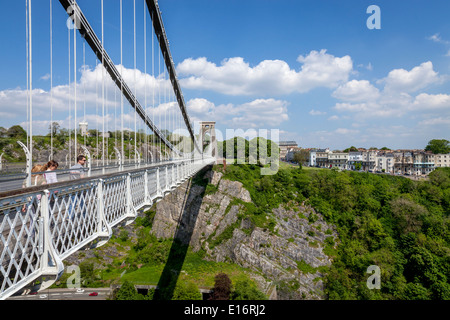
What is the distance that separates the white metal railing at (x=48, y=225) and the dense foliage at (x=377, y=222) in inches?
892

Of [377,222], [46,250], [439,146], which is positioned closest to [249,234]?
[377,222]

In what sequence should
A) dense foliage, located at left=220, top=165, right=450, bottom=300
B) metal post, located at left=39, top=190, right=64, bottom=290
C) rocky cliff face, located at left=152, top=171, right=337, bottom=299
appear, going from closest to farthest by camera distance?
metal post, located at left=39, top=190, right=64, bottom=290 < dense foliage, located at left=220, top=165, right=450, bottom=300 < rocky cliff face, located at left=152, top=171, right=337, bottom=299

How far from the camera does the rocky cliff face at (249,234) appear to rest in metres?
23.6

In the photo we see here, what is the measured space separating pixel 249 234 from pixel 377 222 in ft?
46.2

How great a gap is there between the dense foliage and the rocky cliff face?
1467mm

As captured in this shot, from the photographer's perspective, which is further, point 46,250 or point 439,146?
point 439,146

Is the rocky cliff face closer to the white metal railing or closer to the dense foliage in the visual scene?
the dense foliage

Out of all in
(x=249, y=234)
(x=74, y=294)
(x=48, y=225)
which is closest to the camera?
(x=48, y=225)

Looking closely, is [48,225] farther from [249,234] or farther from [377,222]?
[377,222]

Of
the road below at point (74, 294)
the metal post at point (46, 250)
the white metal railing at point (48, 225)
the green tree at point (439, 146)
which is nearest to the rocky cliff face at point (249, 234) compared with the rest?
the road below at point (74, 294)

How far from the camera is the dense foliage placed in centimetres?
2225

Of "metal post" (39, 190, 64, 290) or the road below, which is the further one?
the road below

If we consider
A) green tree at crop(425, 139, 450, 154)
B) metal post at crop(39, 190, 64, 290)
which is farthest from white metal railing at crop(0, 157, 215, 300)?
green tree at crop(425, 139, 450, 154)

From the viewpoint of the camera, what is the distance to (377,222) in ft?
90.8
